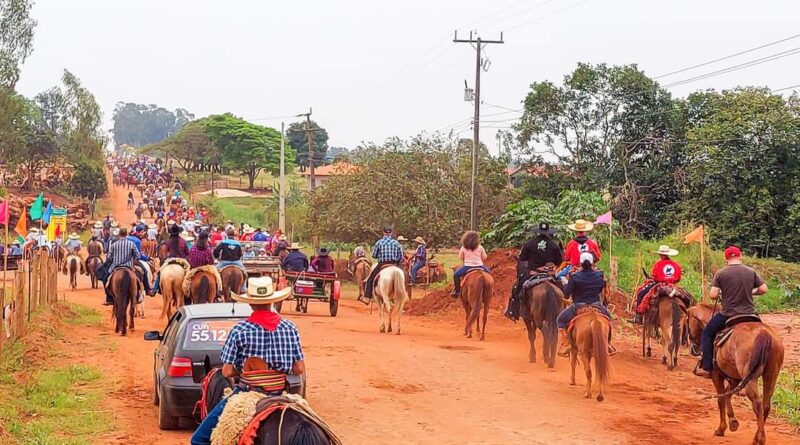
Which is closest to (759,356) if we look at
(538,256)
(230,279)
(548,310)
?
(548,310)

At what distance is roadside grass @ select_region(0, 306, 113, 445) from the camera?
10430mm

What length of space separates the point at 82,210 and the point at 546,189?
3332 centimetres

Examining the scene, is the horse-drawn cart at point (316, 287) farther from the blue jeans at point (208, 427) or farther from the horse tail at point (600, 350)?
the blue jeans at point (208, 427)

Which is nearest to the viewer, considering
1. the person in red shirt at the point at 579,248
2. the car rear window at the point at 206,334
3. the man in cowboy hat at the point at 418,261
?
the car rear window at the point at 206,334

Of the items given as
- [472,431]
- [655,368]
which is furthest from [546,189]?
[472,431]

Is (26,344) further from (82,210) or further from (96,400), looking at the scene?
(82,210)

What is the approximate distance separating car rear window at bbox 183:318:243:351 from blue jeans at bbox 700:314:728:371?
20.1 feet

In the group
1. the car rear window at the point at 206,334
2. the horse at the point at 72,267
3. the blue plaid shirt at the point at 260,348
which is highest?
the blue plaid shirt at the point at 260,348

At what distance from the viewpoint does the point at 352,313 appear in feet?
89.0

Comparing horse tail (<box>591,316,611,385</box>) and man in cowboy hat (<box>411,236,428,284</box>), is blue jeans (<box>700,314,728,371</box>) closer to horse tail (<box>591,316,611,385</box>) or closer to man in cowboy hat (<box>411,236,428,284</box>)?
horse tail (<box>591,316,611,385</box>)

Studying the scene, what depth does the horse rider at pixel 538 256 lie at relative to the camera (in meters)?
18.0

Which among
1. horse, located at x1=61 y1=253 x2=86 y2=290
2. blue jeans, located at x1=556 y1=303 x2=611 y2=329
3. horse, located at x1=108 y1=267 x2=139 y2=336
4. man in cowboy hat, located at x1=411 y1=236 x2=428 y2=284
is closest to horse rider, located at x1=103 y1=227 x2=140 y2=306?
horse, located at x1=108 y1=267 x2=139 y2=336

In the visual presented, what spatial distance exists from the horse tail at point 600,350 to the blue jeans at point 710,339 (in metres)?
1.96

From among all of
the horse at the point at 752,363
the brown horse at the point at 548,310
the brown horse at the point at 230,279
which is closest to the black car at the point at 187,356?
the horse at the point at 752,363
